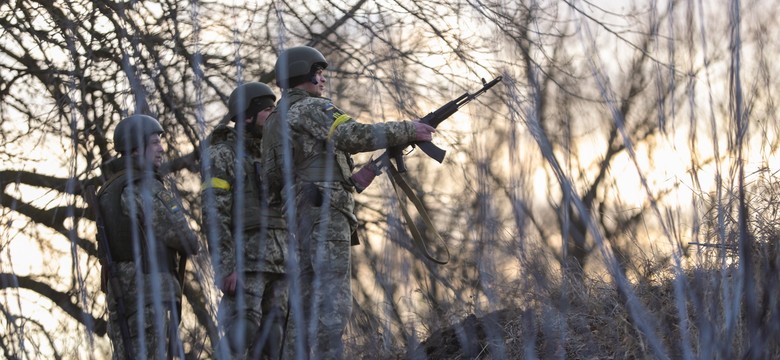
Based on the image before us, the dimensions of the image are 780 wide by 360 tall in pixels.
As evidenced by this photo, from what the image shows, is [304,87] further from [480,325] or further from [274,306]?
[480,325]

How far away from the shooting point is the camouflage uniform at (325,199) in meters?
5.01

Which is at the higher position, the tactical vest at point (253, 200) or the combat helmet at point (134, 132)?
the combat helmet at point (134, 132)

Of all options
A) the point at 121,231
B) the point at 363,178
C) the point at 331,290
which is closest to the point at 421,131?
the point at 363,178

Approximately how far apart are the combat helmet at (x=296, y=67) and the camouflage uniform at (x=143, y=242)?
0.65 metres

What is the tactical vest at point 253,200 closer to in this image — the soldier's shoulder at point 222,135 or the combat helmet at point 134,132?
the soldier's shoulder at point 222,135

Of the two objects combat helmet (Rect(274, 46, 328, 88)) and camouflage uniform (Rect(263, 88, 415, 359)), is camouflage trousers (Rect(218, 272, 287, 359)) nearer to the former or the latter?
camouflage uniform (Rect(263, 88, 415, 359))

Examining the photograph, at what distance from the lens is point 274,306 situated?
553cm

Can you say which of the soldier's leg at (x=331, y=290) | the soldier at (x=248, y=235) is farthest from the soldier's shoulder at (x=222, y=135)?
Answer: the soldier's leg at (x=331, y=290)

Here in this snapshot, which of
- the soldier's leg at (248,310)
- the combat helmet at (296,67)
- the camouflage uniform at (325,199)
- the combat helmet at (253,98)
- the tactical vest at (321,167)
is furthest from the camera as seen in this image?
the combat helmet at (253,98)

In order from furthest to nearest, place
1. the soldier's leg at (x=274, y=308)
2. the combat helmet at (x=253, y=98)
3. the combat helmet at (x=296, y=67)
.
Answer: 1. the combat helmet at (x=253, y=98)
2. the soldier's leg at (x=274, y=308)
3. the combat helmet at (x=296, y=67)

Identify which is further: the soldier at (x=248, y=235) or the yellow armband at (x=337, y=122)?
the soldier at (x=248, y=235)

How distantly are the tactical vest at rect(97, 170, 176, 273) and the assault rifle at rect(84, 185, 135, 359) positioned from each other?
23mm

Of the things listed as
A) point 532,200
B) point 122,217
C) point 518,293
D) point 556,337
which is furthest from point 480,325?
point 532,200

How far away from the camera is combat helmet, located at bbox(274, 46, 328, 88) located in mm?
5242
